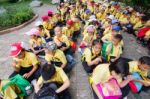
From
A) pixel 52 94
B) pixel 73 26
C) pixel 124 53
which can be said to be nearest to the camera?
pixel 52 94

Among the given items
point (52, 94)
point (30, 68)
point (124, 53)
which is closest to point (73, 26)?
point (124, 53)

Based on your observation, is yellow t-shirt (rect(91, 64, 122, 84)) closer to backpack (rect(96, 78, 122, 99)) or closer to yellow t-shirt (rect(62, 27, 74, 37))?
backpack (rect(96, 78, 122, 99))

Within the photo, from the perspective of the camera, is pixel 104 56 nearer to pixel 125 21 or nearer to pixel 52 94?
pixel 52 94

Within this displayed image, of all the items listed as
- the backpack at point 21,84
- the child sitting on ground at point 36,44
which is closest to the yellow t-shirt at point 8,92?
the backpack at point 21,84

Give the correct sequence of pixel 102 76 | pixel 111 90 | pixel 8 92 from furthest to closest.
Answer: pixel 8 92 < pixel 102 76 < pixel 111 90

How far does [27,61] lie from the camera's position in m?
5.92

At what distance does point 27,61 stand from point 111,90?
2.19m

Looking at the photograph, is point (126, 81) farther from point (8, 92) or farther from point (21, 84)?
point (8, 92)

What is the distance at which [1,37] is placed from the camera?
11.6 metres

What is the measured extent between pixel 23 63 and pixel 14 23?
25.5 ft

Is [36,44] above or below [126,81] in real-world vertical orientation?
below

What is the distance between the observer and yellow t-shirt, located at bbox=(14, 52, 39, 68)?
5.85 m

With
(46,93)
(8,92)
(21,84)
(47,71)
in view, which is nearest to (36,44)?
(21,84)

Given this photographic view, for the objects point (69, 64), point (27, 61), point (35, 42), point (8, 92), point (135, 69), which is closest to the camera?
point (8, 92)
